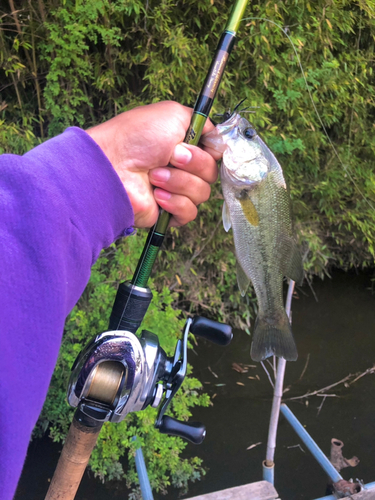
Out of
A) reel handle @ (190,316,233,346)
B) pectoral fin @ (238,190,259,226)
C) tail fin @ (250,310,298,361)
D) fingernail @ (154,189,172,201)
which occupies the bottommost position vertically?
tail fin @ (250,310,298,361)

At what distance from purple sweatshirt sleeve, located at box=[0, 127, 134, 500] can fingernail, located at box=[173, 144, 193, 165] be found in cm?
27

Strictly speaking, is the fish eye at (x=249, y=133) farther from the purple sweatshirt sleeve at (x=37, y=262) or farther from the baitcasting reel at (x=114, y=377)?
the baitcasting reel at (x=114, y=377)

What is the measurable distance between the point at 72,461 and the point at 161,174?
811mm

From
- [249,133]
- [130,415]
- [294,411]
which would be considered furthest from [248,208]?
[294,411]

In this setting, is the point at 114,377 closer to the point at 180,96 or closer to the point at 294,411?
the point at 180,96

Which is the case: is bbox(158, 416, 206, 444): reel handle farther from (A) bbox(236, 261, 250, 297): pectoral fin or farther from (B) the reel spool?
(A) bbox(236, 261, 250, 297): pectoral fin

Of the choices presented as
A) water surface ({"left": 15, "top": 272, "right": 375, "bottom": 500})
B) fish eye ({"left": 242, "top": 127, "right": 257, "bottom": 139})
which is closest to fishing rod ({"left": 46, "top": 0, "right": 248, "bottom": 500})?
fish eye ({"left": 242, "top": 127, "right": 257, "bottom": 139})

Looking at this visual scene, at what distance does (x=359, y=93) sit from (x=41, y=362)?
3665 mm

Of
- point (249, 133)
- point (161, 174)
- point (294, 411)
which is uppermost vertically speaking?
point (249, 133)

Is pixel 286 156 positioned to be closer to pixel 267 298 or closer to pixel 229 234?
pixel 229 234

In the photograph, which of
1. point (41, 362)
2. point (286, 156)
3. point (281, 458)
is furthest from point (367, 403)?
point (41, 362)

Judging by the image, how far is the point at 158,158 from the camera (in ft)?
3.37

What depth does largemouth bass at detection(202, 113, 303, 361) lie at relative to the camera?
111cm

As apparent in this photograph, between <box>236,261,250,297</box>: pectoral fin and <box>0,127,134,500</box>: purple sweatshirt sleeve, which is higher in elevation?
<box>0,127,134,500</box>: purple sweatshirt sleeve
